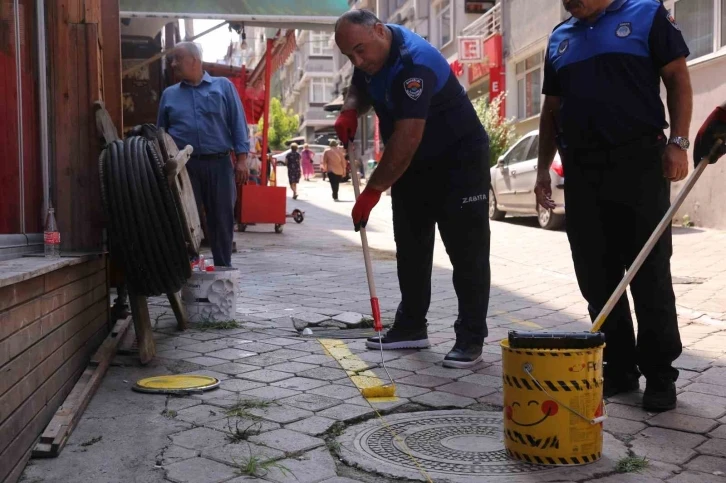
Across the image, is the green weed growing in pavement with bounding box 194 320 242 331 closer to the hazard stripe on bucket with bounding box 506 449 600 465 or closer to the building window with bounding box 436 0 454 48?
the hazard stripe on bucket with bounding box 506 449 600 465

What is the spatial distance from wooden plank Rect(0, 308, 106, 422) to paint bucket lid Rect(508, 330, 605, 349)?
1699 mm

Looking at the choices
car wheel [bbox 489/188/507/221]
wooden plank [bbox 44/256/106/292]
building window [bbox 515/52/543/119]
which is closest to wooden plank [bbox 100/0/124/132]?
wooden plank [bbox 44/256/106/292]

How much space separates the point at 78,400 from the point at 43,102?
5.16 feet

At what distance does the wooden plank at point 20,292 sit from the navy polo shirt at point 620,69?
2389mm

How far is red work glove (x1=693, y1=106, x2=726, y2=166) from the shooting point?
365 centimetres

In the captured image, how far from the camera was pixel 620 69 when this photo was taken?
3.79m

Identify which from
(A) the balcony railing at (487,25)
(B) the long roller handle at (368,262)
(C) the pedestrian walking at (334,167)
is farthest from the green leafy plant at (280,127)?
(B) the long roller handle at (368,262)

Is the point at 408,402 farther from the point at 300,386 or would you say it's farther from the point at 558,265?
the point at 558,265

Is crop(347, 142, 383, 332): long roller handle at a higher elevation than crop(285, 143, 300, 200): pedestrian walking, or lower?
lower

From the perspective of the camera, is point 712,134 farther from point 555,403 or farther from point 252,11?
point 252,11

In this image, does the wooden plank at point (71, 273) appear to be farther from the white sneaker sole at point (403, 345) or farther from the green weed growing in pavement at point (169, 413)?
A: the white sneaker sole at point (403, 345)

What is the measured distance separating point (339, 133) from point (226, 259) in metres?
2.01

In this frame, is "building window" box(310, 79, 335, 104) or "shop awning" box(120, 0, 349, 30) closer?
"shop awning" box(120, 0, 349, 30)

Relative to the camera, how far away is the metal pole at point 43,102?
4332 mm
